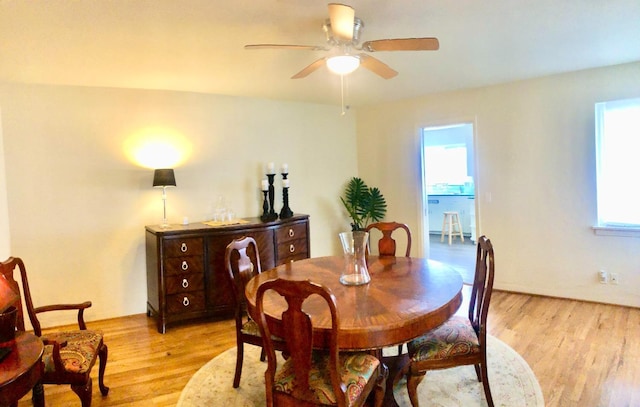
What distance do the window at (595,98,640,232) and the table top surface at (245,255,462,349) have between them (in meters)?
2.45

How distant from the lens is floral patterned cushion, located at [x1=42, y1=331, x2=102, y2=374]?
2.03 meters

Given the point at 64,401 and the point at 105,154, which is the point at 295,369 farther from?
the point at 105,154

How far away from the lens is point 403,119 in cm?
516

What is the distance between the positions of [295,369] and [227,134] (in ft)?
11.1

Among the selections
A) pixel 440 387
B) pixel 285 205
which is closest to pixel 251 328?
pixel 440 387

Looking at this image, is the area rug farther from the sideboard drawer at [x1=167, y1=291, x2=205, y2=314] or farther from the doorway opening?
the doorway opening

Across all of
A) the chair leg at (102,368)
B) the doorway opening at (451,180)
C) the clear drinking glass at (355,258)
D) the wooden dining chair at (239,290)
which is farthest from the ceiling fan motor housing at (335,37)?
the doorway opening at (451,180)

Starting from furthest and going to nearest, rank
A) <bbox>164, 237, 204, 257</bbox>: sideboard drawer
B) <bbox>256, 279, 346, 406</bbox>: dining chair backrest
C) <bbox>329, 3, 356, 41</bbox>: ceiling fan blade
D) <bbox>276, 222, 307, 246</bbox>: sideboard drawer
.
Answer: <bbox>276, 222, 307, 246</bbox>: sideboard drawer < <bbox>164, 237, 204, 257</bbox>: sideboard drawer < <bbox>329, 3, 356, 41</bbox>: ceiling fan blade < <bbox>256, 279, 346, 406</bbox>: dining chair backrest

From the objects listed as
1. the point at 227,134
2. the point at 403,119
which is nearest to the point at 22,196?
the point at 227,134

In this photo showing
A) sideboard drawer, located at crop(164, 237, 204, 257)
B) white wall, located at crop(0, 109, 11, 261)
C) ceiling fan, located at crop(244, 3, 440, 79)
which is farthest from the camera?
sideboard drawer, located at crop(164, 237, 204, 257)

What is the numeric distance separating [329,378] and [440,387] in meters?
1.12

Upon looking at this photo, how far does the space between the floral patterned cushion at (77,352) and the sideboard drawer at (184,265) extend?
4.10 feet

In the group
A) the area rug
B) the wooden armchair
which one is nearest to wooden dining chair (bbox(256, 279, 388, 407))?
the area rug

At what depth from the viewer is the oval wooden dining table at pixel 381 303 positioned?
164 cm
